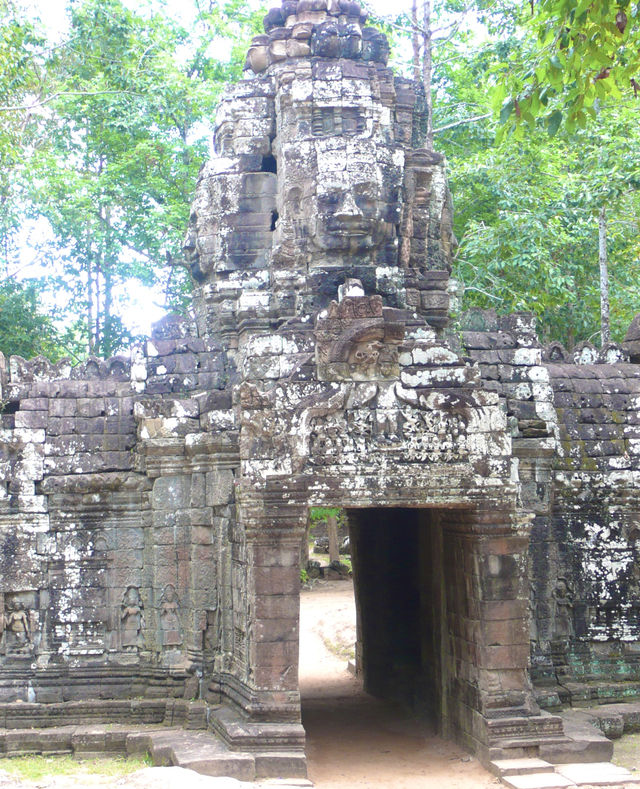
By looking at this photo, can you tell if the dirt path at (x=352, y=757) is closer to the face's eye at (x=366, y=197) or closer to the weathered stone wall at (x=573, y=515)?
the weathered stone wall at (x=573, y=515)

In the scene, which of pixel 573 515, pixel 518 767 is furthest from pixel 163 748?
pixel 573 515

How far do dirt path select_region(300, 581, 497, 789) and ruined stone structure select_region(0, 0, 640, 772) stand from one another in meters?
0.33

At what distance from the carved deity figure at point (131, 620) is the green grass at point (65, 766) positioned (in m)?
1.23

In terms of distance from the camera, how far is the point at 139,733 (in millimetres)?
9570

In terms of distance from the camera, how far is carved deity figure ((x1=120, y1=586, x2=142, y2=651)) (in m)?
10.6

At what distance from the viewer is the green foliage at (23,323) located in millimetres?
19375

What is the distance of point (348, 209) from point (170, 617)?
4.51 m

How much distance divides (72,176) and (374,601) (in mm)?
11113

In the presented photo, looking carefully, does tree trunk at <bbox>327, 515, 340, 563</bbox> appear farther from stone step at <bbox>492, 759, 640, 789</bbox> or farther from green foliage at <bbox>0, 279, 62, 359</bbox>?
stone step at <bbox>492, 759, 640, 789</bbox>

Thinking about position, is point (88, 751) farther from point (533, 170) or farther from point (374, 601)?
point (533, 170)

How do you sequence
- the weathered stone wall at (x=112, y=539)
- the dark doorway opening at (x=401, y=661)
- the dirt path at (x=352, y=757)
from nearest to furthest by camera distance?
the dirt path at (x=352, y=757), the dark doorway opening at (x=401, y=661), the weathered stone wall at (x=112, y=539)

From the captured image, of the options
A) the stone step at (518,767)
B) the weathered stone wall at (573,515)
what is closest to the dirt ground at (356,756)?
the stone step at (518,767)

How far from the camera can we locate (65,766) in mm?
9469

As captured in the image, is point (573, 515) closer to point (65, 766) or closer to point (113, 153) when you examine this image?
point (65, 766)
